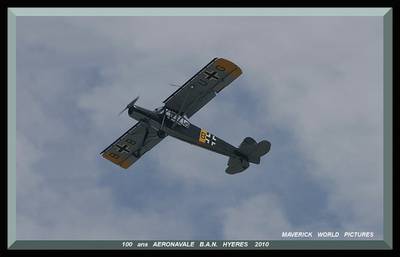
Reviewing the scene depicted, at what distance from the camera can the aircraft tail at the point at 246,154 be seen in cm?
3872

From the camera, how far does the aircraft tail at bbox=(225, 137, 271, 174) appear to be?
1524 inches

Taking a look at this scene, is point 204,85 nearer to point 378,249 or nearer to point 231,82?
point 231,82

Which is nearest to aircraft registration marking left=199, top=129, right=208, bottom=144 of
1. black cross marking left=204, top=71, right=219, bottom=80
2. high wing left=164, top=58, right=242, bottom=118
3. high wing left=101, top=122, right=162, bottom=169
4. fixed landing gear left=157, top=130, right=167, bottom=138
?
high wing left=164, top=58, right=242, bottom=118

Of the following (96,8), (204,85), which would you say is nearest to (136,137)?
(204,85)

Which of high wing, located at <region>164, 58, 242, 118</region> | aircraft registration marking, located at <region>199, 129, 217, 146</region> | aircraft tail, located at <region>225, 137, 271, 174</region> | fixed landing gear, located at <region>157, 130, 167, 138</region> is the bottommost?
aircraft tail, located at <region>225, 137, 271, 174</region>

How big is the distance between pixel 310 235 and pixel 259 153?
26.3 feet

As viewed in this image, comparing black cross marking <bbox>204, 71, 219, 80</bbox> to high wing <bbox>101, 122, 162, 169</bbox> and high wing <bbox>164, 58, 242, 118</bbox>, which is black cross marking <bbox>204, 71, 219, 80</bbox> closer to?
high wing <bbox>164, 58, 242, 118</bbox>

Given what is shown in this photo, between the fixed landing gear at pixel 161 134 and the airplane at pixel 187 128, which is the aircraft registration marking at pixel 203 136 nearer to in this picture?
the airplane at pixel 187 128

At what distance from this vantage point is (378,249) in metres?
30.4

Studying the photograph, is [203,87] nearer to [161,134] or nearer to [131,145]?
[161,134]

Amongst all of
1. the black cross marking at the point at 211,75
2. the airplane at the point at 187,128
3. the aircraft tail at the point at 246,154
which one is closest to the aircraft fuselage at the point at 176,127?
the airplane at the point at 187,128

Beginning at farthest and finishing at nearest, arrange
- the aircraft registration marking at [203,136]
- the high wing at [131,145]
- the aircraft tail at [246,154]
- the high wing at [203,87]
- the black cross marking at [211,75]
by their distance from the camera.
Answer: the aircraft tail at [246,154], the high wing at [131,145], the aircraft registration marking at [203,136], the black cross marking at [211,75], the high wing at [203,87]

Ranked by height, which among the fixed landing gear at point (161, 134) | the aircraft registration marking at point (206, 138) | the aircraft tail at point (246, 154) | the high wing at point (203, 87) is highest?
the high wing at point (203, 87)

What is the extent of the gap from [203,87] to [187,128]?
71.0 inches
